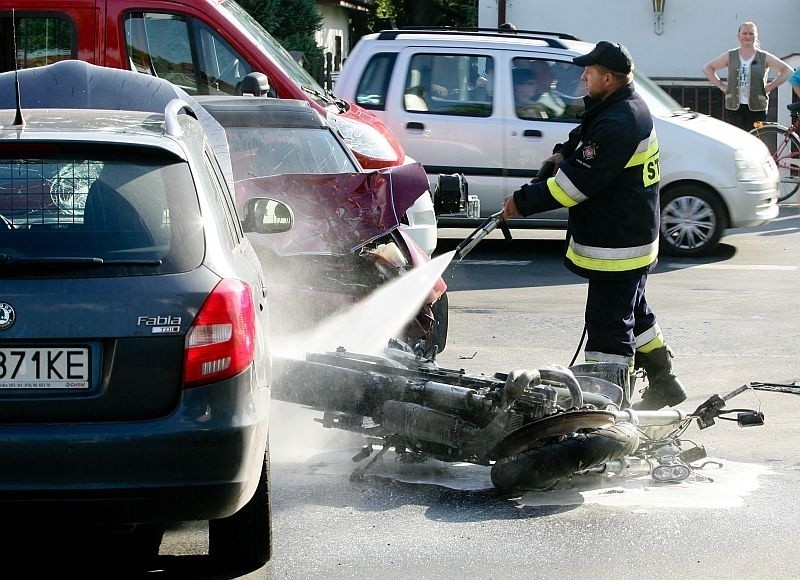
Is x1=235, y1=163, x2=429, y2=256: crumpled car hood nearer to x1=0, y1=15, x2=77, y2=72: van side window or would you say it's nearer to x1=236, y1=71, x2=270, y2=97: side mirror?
x1=236, y1=71, x2=270, y2=97: side mirror

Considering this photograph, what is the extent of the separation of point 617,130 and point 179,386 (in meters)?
2.85

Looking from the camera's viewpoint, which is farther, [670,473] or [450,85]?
[450,85]

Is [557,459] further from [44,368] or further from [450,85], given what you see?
[450,85]

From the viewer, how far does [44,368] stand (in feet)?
13.3

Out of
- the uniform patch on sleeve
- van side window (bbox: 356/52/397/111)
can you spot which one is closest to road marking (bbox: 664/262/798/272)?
van side window (bbox: 356/52/397/111)

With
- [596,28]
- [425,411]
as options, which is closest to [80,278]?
[425,411]

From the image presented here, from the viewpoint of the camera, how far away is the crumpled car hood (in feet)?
22.7

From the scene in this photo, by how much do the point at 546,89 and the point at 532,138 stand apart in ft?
1.55

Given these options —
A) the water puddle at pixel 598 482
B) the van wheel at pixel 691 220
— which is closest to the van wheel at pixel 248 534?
the water puddle at pixel 598 482

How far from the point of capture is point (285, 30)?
30.1 m

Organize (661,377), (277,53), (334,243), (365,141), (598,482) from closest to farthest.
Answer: (598,482), (661,377), (334,243), (365,141), (277,53)

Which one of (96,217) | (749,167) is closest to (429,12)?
(749,167)

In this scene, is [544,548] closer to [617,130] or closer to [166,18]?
[617,130]

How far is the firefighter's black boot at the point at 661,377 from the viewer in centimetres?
677
